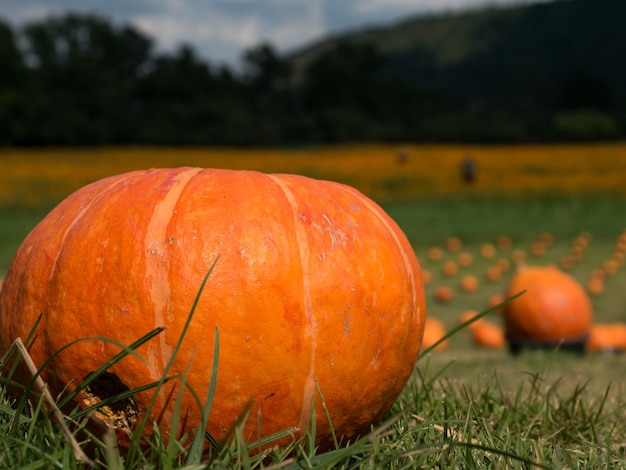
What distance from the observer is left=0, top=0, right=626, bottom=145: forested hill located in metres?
41.8

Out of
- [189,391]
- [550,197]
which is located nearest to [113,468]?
[189,391]

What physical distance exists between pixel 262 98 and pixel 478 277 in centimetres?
4642

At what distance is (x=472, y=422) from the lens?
1930 mm

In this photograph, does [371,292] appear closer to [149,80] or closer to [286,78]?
[149,80]

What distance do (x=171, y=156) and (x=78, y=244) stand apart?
100.0ft

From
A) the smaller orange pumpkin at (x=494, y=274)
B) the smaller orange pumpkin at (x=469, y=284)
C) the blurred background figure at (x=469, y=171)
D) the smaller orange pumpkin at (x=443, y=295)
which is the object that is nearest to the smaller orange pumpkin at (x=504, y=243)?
the smaller orange pumpkin at (x=494, y=274)

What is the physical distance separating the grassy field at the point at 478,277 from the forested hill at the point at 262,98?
8392 mm

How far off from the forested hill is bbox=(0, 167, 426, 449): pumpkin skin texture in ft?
132

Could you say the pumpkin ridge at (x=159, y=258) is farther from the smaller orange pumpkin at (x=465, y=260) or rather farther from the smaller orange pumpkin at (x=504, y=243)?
the smaller orange pumpkin at (x=504, y=243)

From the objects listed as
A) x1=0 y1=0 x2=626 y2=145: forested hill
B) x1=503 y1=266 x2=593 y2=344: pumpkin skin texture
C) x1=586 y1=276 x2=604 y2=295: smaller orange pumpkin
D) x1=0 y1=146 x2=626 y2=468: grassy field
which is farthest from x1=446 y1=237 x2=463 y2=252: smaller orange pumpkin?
x1=0 y1=0 x2=626 y2=145: forested hill

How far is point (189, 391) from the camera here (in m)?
1.63

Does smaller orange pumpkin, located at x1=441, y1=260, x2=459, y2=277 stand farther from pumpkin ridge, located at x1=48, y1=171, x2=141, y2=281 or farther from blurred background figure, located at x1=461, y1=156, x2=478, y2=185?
blurred background figure, located at x1=461, y1=156, x2=478, y2=185

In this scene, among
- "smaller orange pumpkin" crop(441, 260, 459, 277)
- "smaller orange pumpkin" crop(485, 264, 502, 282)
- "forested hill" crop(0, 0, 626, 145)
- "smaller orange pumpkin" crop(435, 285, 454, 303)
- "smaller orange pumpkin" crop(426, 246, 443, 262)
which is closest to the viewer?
"smaller orange pumpkin" crop(435, 285, 454, 303)

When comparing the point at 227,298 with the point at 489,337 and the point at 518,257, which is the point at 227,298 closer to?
the point at 489,337
